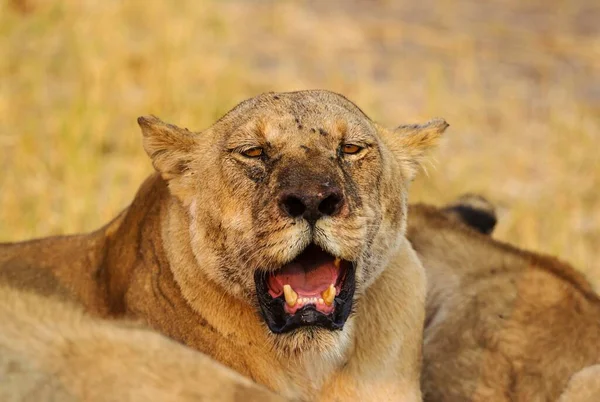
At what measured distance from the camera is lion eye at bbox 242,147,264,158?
11.5 feet

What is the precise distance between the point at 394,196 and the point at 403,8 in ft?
22.7

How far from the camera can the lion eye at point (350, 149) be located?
3.54 m

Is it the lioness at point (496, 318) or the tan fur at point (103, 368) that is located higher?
the tan fur at point (103, 368)

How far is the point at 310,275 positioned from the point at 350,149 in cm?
45

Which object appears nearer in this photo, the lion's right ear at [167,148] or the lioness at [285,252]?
the lioness at [285,252]

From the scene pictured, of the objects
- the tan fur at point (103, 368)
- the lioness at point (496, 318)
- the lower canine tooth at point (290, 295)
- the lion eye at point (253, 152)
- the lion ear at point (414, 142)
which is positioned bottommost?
the lioness at point (496, 318)

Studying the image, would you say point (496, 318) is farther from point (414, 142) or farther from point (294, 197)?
point (294, 197)

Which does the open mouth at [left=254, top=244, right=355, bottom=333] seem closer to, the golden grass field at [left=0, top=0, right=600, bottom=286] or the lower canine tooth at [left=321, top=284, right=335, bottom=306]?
the lower canine tooth at [left=321, top=284, right=335, bottom=306]

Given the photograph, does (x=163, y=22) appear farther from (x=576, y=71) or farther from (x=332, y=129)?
(x=332, y=129)

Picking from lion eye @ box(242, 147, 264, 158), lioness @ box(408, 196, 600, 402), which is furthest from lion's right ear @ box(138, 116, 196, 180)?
lioness @ box(408, 196, 600, 402)

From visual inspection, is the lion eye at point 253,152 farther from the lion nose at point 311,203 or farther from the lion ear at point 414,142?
the lion ear at point 414,142

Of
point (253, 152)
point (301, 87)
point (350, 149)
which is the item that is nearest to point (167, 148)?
point (253, 152)

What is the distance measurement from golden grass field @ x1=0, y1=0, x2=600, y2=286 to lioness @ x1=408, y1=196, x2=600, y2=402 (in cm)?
171

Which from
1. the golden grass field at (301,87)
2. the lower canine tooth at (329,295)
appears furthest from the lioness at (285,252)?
the golden grass field at (301,87)
